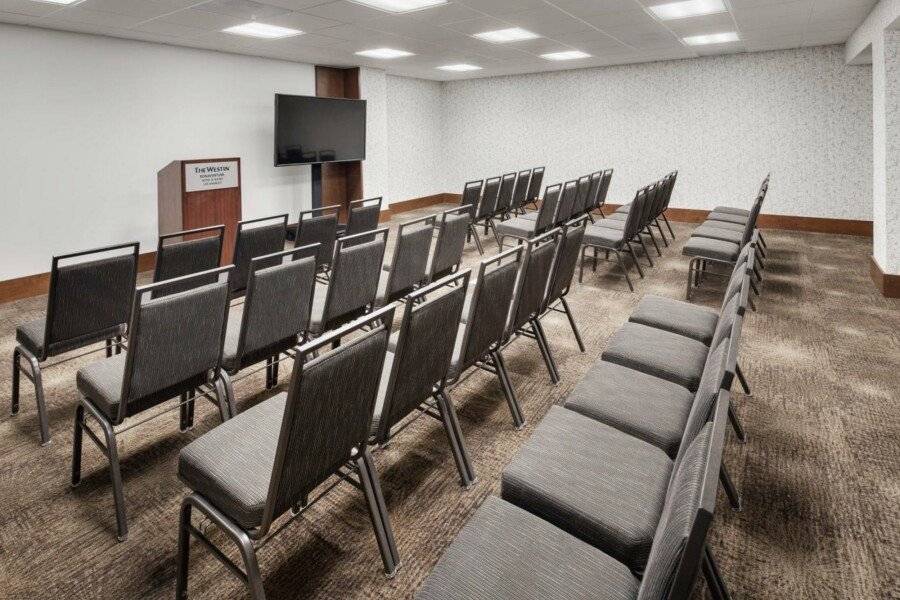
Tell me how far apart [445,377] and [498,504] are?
82 cm

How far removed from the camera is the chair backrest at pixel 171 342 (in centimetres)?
190

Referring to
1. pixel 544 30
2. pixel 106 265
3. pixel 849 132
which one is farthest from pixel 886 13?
pixel 106 265

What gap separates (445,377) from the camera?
2232 millimetres

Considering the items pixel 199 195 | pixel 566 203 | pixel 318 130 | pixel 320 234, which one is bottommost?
pixel 320 234

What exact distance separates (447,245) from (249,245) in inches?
53.7

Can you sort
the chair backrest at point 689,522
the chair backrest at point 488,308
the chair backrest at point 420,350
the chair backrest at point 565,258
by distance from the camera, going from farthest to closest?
the chair backrest at point 565,258, the chair backrest at point 488,308, the chair backrest at point 420,350, the chair backrest at point 689,522

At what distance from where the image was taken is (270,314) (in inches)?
96.9

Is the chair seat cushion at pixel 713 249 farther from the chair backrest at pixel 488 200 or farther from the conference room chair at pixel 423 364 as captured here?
the conference room chair at pixel 423 364

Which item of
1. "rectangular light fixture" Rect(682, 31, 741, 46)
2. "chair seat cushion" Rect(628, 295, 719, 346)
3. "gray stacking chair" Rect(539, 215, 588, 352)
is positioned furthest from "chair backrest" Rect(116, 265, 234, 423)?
"rectangular light fixture" Rect(682, 31, 741, 46)

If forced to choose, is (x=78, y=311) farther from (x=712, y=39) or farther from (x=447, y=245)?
(x=712, y=39)

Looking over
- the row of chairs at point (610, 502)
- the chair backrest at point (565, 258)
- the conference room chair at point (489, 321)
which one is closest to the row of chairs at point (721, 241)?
the chair backrest at point (565, 258)

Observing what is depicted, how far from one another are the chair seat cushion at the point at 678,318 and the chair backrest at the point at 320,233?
2386mm

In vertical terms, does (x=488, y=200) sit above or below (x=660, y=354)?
above

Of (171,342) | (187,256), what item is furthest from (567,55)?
(171,342)
